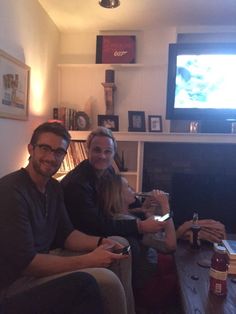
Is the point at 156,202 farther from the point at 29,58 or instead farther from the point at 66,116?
the point at 29,58

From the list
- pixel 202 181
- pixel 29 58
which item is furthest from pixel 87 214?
pixel 202 181

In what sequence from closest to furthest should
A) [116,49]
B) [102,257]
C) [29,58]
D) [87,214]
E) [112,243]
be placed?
[102,257], [112,243], [87,214], [29,58], [116,49]

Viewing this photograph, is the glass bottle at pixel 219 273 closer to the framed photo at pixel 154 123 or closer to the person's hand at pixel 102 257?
the person's hand at pixel 102 257

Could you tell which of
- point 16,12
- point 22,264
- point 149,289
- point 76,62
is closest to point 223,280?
point 149,289

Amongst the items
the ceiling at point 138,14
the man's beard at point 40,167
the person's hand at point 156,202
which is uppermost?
the ceiling at point 138,14

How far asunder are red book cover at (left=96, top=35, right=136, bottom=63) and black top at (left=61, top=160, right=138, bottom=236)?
65.8 inches

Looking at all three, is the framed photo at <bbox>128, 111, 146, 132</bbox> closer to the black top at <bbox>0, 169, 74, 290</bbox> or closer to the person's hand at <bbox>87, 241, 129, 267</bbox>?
the black top at <bbox>0, 169, 74, 290</bbox>

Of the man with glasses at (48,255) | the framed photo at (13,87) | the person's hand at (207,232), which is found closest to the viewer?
the man with glasses at (48,255)

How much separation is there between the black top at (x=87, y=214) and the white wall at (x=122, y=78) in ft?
4.68

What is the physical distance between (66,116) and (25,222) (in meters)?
1.80

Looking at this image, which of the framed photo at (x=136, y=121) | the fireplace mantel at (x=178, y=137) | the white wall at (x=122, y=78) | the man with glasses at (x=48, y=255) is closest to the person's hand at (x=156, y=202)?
the man with glasses at (x=48, y=255)

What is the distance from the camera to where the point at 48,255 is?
1291 millimetres

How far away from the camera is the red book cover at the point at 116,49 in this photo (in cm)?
298

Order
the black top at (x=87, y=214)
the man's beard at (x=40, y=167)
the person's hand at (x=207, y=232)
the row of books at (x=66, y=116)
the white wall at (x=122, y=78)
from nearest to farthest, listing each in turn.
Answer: the man's beard at (x=40, y=167) < the black top at (x=87, y=214) < the person's hand at (x=207, y=232) < the row of books at (x=66, y=116) < the white wall at (x=122, y=78)
